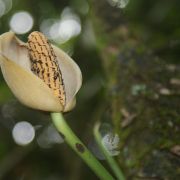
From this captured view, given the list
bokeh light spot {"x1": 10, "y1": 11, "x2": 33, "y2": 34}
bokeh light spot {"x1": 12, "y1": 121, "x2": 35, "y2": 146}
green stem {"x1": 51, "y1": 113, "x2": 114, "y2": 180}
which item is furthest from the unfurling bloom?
bokeh light spot {"x1": 10, "y1": 11, "x2": 33, "y2": 34}

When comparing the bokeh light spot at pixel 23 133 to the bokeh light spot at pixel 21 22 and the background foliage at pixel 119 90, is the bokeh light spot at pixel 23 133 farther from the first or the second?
the bokeh light spot at pixel 21 22

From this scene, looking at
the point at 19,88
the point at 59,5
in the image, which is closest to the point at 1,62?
the point at 19,88

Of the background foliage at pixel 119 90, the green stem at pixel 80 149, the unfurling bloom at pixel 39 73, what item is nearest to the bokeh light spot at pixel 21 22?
the background foliage at pixel 119 90

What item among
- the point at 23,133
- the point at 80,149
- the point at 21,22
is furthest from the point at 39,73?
the point at 21,22

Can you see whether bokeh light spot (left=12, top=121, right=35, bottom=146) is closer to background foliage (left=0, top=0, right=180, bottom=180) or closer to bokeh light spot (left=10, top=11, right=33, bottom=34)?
background foliage (left=0, top=0, right=180, bottom=180)

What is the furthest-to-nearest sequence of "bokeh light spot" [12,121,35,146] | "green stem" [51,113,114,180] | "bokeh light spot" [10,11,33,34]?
1. "bokeh light spot" [10,11,33,34]
2. "bokeh light spot" [12,121,35,146]
3. "green stem" [51,113,114,180]

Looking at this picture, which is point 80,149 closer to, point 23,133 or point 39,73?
point 39,73

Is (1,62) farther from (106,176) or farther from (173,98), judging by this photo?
(173,98)
